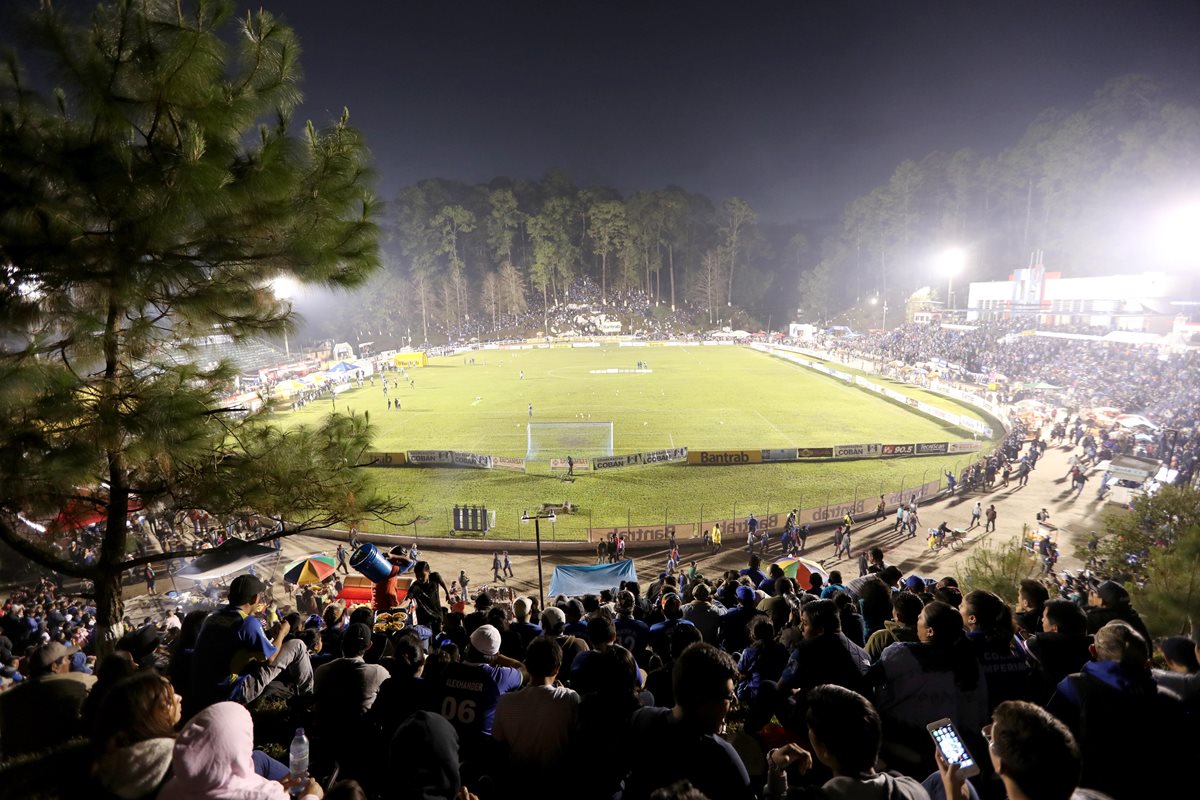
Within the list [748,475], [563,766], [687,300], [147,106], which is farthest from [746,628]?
[687,300]

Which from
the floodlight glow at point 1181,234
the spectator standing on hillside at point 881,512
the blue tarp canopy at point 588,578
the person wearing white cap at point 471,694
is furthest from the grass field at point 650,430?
the floodlight glow at point 1181,234

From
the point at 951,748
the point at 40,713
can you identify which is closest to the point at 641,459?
the point at 40,713

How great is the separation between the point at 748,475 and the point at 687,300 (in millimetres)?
87214

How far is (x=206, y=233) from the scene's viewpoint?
5.68m

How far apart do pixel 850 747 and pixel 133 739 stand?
109 inches

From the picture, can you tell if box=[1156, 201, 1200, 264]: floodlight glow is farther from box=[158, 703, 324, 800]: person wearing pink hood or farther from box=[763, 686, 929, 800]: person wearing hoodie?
box=[158, 703, 324, 800]: person wearing pink hood

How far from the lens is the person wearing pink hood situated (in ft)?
7.45

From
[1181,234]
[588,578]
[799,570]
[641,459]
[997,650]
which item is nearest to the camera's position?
[997,650]

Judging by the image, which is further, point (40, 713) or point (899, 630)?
point (899, 630)

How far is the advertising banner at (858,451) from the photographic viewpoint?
28.3m

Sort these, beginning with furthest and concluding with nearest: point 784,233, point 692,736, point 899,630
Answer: point 784,233 < point 899,630 < point 692,736

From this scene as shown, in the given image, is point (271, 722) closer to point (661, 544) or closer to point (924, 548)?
point (661, 544)

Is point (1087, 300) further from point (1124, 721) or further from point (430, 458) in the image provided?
point (1124, 721)

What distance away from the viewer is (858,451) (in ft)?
93.5
